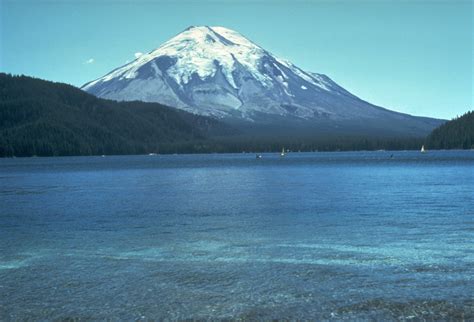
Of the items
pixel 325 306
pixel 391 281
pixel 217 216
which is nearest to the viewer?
pixel 325 306

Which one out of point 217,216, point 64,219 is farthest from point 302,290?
point 64,219

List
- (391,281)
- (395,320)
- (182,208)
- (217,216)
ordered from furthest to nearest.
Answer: (182,208), (217,216), (391,281), (395,320)

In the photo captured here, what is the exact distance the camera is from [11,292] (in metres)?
24.1

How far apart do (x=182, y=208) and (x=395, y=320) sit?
132 feet

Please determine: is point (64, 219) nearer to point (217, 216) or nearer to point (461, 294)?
point (217, 216)

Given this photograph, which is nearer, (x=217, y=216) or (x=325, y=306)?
(x=325, y=306)

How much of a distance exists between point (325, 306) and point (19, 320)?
456 inches

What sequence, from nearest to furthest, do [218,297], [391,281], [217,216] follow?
Answer: [218,297]
[391,281]
[217,216]

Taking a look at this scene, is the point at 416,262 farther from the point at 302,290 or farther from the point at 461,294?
the point at 302,290

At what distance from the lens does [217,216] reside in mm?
49781

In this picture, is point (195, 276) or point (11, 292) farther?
point (195, 276)

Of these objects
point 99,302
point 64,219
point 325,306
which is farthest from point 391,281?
point 64,219

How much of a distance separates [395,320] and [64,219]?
37279 mm

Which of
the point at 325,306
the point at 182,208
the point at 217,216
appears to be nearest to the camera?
the point at 325,306
